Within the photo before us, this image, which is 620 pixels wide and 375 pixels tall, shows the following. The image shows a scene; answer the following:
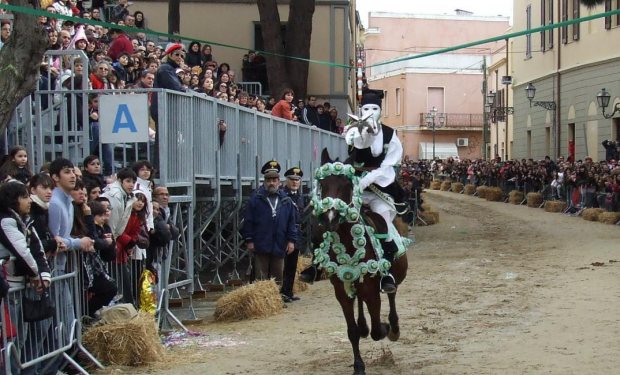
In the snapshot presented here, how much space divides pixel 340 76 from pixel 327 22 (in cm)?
199

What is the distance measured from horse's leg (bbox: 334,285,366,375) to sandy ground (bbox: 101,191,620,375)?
33 cm

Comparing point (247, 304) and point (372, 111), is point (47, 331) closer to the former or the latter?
point (372, 111)

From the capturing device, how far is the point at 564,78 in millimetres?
48719

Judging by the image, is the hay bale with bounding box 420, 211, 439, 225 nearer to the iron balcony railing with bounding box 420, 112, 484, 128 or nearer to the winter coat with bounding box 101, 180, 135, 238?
the winter coat with bounding box 101, 180, 135, 238

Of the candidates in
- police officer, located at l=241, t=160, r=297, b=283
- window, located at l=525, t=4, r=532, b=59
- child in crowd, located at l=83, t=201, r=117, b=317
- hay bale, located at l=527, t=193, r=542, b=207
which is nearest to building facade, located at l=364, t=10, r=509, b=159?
window, located at l=525, t=4, r=532, b=59

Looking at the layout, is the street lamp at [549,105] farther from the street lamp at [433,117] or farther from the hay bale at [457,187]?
the street lamp at [433,117]

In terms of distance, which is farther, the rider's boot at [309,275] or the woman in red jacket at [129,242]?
the woman in red jacket at [129,242]

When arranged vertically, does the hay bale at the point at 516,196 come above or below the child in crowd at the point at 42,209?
below

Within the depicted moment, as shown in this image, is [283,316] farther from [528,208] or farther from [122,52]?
[528,208]

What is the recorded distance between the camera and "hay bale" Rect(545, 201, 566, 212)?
38719 millimetres

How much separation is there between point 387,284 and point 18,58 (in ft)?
14.1

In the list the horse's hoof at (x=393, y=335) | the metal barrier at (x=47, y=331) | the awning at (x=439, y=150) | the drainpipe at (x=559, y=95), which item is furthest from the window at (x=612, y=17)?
the awning at (x=439, y=150)

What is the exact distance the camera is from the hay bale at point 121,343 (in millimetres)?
→ 10695

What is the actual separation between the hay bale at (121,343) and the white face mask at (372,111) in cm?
310
